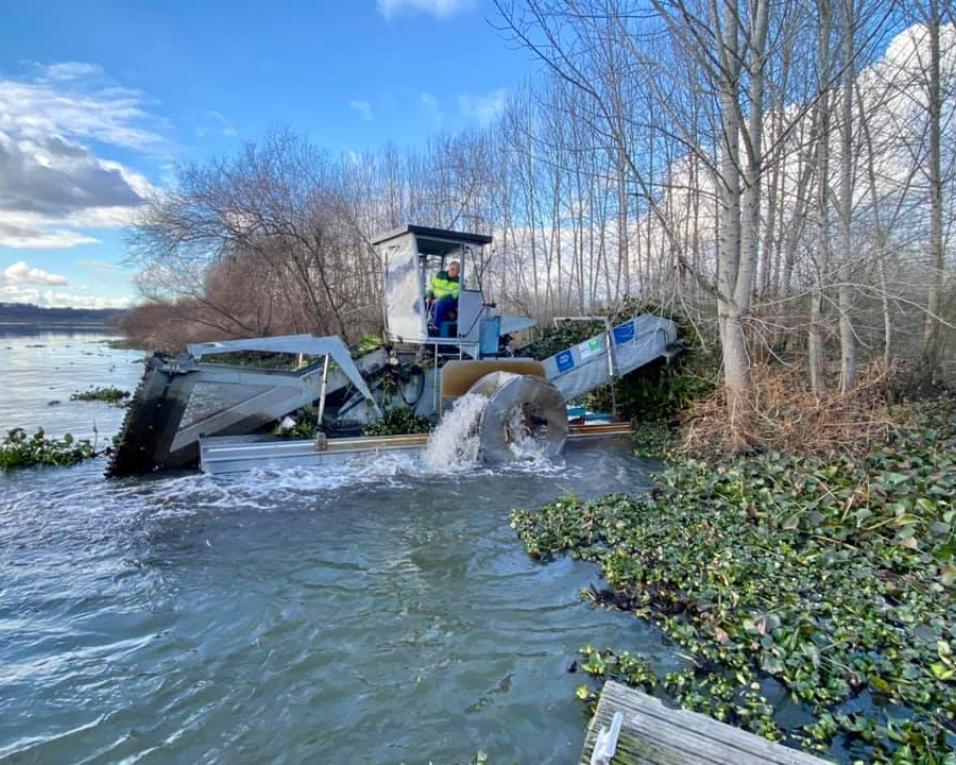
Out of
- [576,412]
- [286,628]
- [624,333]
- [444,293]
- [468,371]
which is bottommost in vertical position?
[286,628]

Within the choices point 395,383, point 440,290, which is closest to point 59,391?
point 395,383

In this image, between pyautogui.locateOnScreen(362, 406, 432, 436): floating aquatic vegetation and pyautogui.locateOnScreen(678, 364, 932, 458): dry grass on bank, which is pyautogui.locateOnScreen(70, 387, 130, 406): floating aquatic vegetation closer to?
pyautogui.locateOnScreen(362, 406, 432, 436): floating aquatic vegetation

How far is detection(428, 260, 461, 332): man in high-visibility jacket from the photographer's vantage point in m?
9.54

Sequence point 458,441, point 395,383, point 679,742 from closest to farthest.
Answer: point 679,742 → point 458,441 → point 395,383

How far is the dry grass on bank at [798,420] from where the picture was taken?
6.43m

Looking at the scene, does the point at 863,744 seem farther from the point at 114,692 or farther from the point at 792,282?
the point at 792,282

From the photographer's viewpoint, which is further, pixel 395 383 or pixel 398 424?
pixel 395 383

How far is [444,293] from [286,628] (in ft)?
20.7

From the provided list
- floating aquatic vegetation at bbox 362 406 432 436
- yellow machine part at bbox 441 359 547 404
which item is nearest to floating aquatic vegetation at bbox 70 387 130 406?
floating aquatic vegetation at bbox 362 406 432 436

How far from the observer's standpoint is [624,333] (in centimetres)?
1014

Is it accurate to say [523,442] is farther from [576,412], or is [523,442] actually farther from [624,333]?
[576,412]

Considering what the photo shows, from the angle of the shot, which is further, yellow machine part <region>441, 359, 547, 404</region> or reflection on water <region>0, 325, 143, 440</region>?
reflection on water <region>0, 325, 143, 440</region>

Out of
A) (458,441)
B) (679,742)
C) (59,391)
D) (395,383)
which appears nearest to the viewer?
(679,742)

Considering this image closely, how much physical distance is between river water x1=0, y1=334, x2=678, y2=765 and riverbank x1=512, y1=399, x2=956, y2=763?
1.12 feet
